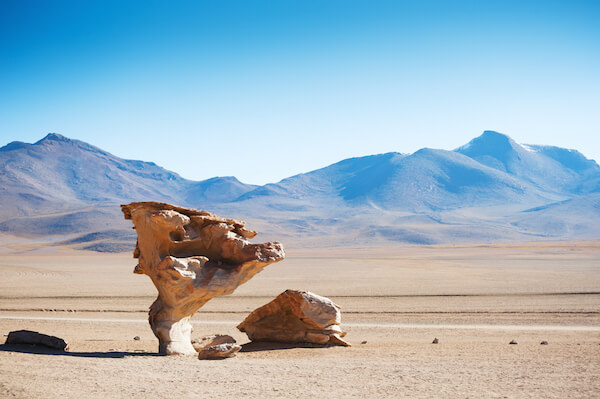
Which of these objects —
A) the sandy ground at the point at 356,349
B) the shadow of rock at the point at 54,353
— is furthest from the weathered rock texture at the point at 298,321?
the shadow of rock at the point at 54,353

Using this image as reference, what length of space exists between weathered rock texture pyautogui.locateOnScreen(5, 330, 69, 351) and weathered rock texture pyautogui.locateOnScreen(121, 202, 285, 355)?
7.10 feet

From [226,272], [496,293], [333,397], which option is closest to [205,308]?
Result: [226,272]

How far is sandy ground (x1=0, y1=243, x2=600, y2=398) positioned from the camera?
954cm

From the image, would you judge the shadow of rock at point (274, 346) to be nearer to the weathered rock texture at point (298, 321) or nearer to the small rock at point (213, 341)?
the weathered rock texture at point (298, 321)

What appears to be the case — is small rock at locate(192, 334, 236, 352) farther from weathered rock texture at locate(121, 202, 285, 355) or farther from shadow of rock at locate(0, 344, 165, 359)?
shadow of rock at locate(0, 344, 165, 359)

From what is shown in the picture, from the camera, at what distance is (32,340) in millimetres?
13008

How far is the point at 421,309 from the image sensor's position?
23469 millimetres

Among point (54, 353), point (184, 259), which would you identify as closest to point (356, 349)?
point (184, 259)

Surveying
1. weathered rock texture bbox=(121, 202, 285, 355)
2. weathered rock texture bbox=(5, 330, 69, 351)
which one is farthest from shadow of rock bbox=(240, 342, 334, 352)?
weathered rock texture bbox=(5, 330, 69, 351)

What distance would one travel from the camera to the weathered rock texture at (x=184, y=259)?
12742 millimetres

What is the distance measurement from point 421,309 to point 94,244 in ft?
322

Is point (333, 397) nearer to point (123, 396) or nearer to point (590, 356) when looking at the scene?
point (123, 396)

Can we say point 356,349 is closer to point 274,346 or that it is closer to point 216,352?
point 274,346

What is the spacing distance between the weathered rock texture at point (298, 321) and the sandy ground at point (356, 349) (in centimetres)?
49
